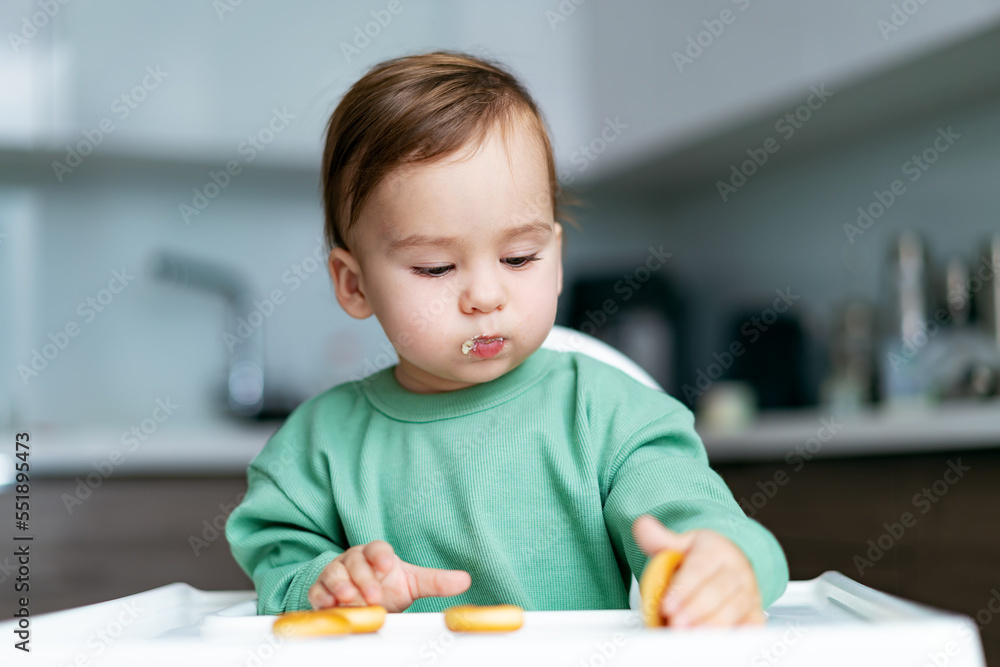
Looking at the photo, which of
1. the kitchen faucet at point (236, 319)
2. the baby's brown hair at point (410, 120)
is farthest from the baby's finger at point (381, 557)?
the kitchen faucet at point (236, 319)

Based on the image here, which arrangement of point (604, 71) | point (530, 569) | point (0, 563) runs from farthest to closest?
point (604, 71) < point (0, 563) < point (530, 569)

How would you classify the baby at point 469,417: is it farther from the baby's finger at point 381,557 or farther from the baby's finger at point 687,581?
the baby's finger at point 687,581

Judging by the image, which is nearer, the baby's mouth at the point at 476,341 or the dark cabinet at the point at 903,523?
the baby's mouth at the point at 476,341

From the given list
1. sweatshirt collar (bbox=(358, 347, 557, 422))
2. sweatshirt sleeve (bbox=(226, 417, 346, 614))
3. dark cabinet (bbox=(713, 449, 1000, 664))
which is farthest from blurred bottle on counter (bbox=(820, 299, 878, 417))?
sweatshirt sleeve (bbox=(226, 417, 346, 614))

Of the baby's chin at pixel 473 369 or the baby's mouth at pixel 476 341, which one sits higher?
the baby's mouth at pixel 476 341

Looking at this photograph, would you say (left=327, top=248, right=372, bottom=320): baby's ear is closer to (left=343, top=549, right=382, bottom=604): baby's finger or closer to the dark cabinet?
(left=343, top=549, right=382, bottom=604): baby's finger

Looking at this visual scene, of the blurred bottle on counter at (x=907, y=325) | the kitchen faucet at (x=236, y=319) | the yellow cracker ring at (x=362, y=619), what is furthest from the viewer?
the kitchen faucet at (x=236, y=319)

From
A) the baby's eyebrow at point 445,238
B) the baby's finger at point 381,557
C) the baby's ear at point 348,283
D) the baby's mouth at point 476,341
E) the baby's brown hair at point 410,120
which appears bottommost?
the baby's finger at point 381,557

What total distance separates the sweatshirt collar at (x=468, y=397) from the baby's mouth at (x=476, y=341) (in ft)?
0.26

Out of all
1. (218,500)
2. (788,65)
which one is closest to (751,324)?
(788,65)

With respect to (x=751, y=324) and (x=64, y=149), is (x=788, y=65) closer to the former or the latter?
(x=751, y=324)

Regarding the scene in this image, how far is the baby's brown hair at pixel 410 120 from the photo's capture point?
2.52ft

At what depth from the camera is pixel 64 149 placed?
258cm

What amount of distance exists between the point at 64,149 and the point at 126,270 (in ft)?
1.37
